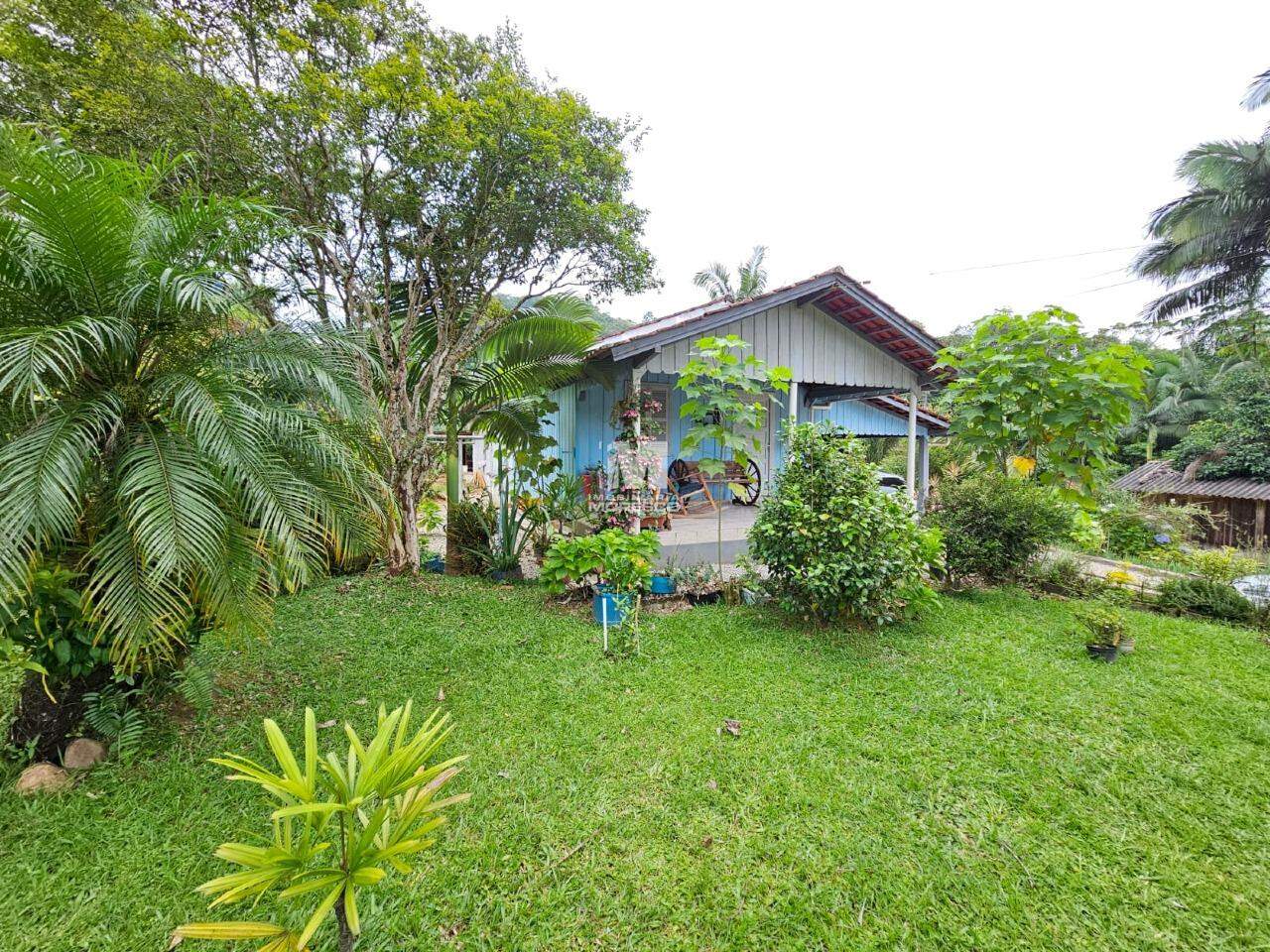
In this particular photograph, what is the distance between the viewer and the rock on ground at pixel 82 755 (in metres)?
2.70

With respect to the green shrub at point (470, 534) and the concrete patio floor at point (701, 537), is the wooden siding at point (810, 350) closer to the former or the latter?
the concrete patio floor at point (701, 537)

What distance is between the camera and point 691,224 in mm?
20875

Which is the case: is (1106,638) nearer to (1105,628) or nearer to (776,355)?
(1105,628)

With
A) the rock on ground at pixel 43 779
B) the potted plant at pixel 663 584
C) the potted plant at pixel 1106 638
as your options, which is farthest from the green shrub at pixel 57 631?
the potted plant at pixel 1106 638

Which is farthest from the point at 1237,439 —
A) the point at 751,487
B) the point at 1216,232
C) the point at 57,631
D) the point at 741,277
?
the point at 57,631

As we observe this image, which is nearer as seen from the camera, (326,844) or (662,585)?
(326,844)

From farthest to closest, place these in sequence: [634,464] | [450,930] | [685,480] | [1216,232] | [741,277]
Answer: [741,277]
[1216,232]
[685,480]
[634,464]
[450,930]

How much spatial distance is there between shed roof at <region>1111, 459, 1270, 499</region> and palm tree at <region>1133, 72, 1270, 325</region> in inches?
280

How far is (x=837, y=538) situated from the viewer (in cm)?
449

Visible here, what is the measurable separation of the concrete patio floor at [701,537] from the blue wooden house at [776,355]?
3.67 ft

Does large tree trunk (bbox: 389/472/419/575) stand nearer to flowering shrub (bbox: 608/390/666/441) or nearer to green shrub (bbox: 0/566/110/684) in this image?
flowering shrub (bbox: 608/390/666/441)

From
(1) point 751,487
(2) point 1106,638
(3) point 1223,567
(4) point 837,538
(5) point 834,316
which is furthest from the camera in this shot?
(1) point 751,487

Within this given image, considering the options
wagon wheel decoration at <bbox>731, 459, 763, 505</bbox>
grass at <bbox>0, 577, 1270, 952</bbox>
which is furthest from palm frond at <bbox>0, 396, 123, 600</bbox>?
wagon wheel decoration at <bbox>731, 459, 763, 505</bbox>

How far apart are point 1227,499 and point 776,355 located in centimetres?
1356
